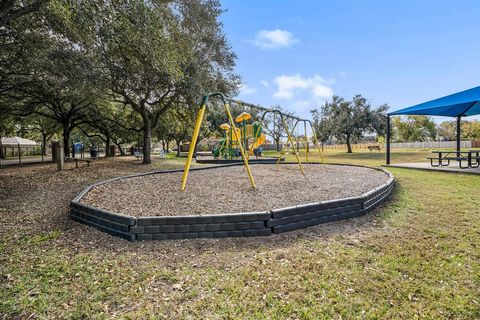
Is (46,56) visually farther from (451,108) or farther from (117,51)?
(451,108)

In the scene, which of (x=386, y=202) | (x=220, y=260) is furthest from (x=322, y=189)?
(x=220, y=260)

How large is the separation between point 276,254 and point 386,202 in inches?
132

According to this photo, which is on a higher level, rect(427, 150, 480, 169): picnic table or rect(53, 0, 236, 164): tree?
rect(53, 0, 236, 164): tree

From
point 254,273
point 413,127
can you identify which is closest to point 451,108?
point 254,273

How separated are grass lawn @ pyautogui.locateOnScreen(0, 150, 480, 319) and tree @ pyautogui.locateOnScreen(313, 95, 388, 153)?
25.1 meters

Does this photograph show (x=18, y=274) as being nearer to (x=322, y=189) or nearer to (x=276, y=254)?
(x=276, y=254)

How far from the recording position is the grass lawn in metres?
2.12

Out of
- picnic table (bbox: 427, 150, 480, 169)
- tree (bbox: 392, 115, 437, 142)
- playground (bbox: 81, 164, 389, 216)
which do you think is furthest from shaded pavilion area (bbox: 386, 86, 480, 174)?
tree (bbox: 392, 115, 437, 142)

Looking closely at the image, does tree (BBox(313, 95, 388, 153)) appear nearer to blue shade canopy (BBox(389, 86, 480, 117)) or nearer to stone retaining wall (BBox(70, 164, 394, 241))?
blue shade canopy (BBox(389, 86, 480, 117))

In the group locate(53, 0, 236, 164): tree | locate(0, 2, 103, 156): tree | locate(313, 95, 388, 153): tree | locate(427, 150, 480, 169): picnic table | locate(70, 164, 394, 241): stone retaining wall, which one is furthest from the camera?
locate(313, 95, 388, 153): tree

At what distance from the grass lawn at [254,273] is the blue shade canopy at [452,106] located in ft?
24.8

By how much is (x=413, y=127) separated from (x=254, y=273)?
187 feet

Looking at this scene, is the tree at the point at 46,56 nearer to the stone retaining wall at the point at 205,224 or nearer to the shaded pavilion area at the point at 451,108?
the stone retaining wall at the point at 205,224

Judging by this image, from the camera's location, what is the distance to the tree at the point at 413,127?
4969 cm
